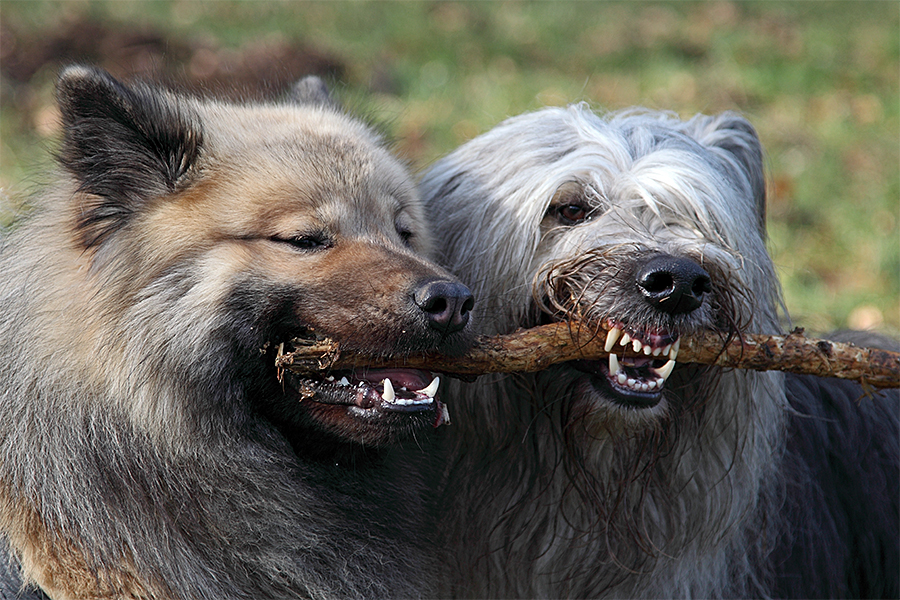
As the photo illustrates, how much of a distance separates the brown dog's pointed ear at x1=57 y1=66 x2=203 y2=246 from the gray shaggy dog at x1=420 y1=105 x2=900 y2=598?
42.3 inches

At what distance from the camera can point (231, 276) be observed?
2488 mm

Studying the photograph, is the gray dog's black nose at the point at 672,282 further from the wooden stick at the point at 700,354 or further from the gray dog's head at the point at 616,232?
the wooden stick at the point at 700,354

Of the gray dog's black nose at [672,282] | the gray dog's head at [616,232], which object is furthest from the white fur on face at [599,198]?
the gray dog's black nose at [672,282]

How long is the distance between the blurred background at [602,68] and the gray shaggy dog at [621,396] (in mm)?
2539

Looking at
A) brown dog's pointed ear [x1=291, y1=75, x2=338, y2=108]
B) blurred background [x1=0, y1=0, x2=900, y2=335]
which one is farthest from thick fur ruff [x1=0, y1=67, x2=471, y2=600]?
blurred background [x1=0, y1=0, x2=900, y2=335]

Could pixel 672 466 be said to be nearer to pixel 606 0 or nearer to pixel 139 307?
pixel 139 307

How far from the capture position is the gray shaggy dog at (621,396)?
287cm

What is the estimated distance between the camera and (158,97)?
2.74 metres

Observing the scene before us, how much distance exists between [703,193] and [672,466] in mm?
941

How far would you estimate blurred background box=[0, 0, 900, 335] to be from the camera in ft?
22.2

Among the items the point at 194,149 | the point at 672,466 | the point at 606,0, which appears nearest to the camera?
the point at 194,149

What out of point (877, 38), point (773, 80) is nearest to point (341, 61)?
point (773, 80)

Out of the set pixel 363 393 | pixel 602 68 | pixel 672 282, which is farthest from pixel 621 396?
pixel 602 68

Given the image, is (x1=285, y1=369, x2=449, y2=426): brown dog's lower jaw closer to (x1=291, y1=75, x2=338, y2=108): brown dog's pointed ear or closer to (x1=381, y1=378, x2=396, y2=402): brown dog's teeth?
(x1=381, y1=378, x2=396, y2=402): brown dog's teeth
